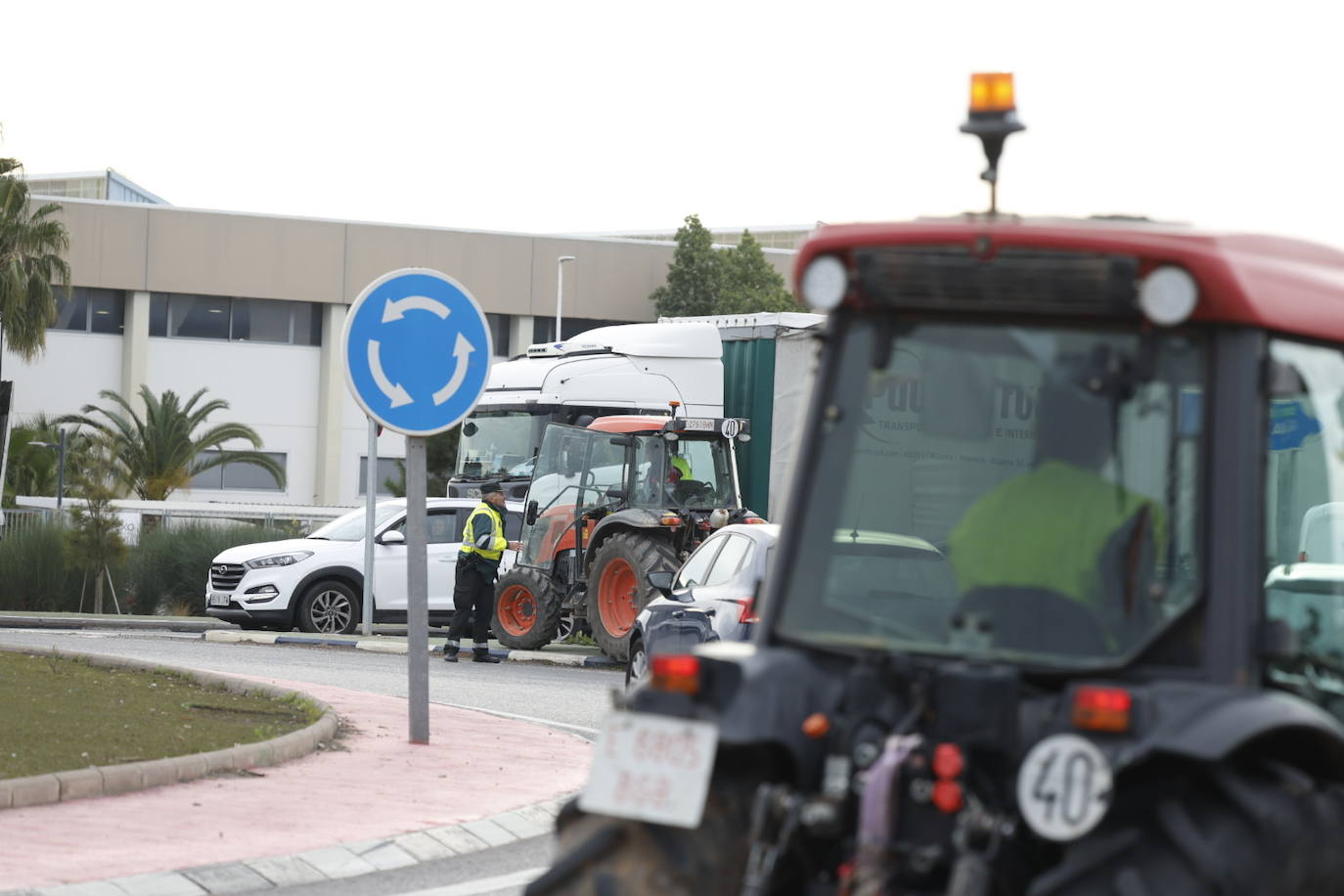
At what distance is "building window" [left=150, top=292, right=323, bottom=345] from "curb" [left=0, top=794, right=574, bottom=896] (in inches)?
1995

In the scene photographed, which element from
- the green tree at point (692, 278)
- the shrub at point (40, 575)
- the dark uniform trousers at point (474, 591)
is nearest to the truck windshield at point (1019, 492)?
the dark uniform trousers at point (474, 591)

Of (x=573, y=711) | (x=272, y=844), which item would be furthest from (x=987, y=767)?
(x=573, y=711)

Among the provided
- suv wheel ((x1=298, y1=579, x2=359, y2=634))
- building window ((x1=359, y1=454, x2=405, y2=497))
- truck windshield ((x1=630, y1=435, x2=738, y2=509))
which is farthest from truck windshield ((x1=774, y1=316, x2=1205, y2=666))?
building window ((x1=359, y1=454, x2=405, y2=497))

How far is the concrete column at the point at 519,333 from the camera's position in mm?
59125

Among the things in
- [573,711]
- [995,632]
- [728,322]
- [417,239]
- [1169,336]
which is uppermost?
[417,239]

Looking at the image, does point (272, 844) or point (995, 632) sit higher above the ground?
point (995, 632)

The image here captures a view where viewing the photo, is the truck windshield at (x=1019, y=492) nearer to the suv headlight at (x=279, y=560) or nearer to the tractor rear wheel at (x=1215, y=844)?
the tractor rear wheel at (x=1215, y=844)

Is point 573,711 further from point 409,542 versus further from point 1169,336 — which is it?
point 1169,336

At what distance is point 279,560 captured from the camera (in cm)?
2309

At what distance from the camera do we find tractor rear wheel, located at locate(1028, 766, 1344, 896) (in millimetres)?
3535

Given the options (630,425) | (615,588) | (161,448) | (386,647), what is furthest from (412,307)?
(161,448)

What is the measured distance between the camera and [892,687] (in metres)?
4.04

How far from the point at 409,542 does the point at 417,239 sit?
4798 cm

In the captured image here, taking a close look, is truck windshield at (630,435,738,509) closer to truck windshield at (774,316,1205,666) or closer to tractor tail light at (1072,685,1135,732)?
truck windshield at (774,316,1205,666)
